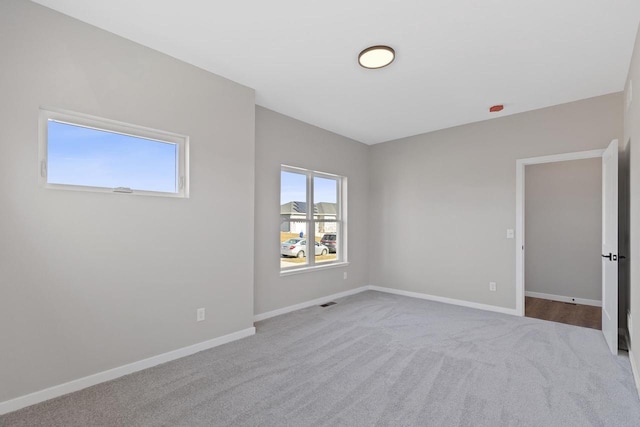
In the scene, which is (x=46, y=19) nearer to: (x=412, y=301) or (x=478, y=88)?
(x=478, y=88)

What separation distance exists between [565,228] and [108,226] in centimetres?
612

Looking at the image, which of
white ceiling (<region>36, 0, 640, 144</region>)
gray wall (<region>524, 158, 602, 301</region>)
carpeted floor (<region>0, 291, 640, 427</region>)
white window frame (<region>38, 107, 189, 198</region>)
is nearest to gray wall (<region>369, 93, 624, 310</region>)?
white ceiling (<region>36, 0, 640, 144</region>)

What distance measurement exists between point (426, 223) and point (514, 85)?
Result: 234 cm

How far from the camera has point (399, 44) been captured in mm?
2537

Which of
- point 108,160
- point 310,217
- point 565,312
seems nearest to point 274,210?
point 310,217

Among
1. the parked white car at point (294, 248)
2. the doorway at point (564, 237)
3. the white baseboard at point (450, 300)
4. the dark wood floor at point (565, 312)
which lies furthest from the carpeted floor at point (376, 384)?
the doorway at point (564, 237)

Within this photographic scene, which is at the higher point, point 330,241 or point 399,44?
point 399,44

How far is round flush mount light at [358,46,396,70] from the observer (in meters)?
2.60

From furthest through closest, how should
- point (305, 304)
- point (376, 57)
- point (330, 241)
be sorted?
point (330, 241), point (305, 304), point (376, 57)

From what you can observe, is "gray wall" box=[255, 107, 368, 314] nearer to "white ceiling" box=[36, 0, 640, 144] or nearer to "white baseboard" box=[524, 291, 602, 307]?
"white ceiling" box=[36, 0, 640, 144]

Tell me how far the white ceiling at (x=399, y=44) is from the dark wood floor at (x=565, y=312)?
8.99 ft

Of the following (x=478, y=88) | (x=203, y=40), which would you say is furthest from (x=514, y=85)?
(x=203, y=40)

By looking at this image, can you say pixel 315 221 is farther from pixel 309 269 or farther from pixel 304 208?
pixel 309 269

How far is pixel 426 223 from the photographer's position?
499cm
